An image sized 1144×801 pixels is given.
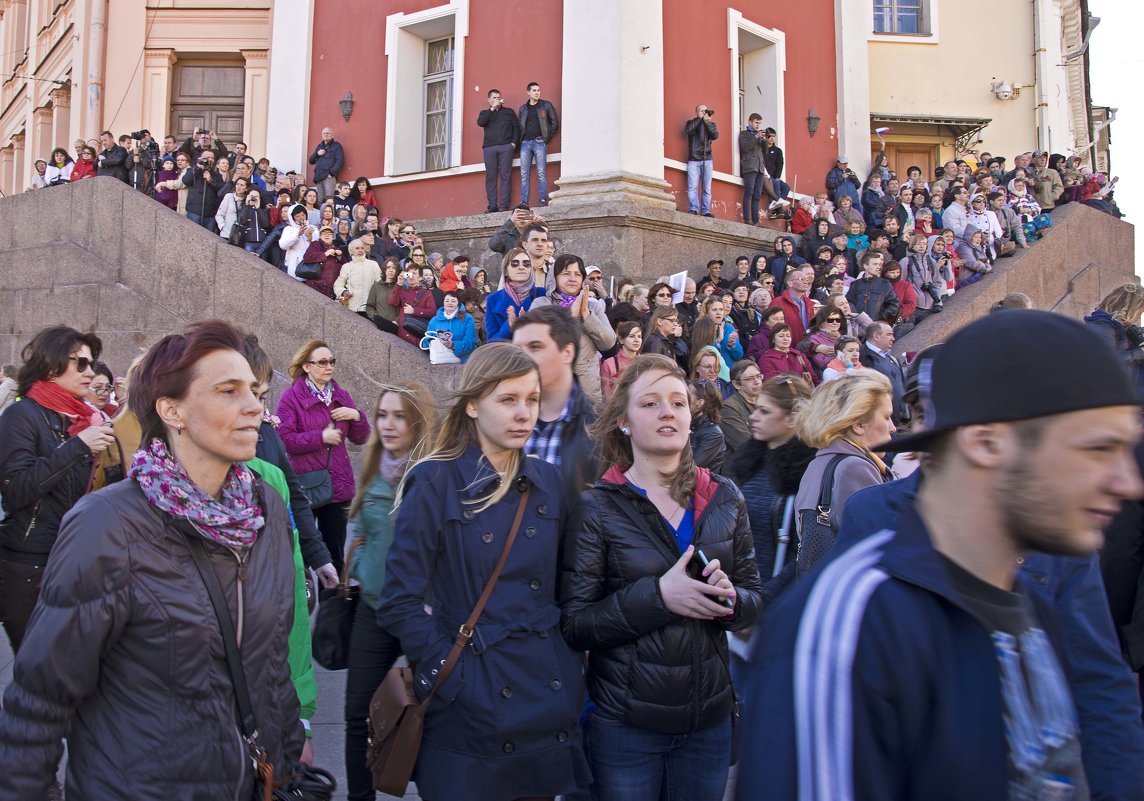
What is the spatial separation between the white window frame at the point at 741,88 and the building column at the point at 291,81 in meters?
6.98

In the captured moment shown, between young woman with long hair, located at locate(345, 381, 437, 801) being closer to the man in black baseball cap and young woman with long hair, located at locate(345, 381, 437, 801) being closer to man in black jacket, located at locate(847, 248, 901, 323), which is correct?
the man in black baseball cap

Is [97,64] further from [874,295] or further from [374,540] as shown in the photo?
[374,540]

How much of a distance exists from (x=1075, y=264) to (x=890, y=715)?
59.8 ft

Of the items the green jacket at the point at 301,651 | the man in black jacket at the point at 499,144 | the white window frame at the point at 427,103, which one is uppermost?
the white window frame at the point at 427,103

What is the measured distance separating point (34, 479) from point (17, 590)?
49 centimetres

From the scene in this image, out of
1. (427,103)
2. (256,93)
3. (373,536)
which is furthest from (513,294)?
(256,93)

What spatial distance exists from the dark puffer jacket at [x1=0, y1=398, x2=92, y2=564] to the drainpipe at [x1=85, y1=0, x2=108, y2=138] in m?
19.4

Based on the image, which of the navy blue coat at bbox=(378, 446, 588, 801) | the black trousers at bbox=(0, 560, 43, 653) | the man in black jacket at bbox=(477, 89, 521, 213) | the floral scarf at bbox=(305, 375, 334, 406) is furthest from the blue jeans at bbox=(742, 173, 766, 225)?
the navy blue coat at bbox=(378, 446, 588, 801)

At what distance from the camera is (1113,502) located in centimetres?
146

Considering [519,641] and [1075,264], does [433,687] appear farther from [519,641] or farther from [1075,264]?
[1075,264]

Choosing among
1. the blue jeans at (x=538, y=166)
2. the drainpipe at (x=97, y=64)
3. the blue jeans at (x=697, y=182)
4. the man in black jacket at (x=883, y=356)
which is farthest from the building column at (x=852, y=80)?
the drainpipe at (x=97, y=64)

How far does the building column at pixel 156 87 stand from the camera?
A: 2136cm

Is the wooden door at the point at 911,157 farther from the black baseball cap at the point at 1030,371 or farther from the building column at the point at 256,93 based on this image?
the black baseball cap at the point at 1030,371

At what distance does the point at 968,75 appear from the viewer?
23.3m
